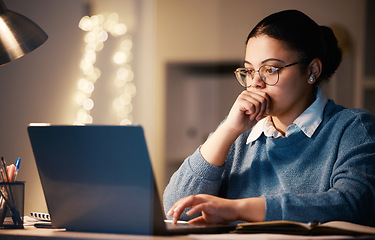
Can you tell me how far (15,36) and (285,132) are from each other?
31.0 inches

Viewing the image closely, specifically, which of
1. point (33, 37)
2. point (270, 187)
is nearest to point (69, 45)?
point (33, 37)

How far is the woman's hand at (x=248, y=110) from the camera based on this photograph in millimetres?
1322

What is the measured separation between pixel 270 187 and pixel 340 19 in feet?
8.44

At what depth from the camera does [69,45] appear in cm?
279

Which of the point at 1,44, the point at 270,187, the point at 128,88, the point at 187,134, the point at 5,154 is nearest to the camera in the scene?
A: the point at 1,44

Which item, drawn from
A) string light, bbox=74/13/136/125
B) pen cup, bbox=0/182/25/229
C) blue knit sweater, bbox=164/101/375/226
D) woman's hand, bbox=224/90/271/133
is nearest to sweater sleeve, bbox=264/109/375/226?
blue knit sweater, bbox=164/101/375/226

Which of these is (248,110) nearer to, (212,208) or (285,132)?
(285,132)

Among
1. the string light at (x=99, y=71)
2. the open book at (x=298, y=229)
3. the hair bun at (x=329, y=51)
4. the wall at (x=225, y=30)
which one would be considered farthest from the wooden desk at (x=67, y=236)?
the wall at (x=225, y=30)

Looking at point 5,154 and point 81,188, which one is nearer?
point 81,188

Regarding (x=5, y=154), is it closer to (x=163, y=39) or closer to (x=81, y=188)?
(x=81, y=188)

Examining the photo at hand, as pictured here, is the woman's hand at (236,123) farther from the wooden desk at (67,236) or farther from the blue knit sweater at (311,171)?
the wooden desk at (67,236)

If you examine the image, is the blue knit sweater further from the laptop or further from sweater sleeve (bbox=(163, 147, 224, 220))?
the laptop

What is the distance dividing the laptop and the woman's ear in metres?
0.62

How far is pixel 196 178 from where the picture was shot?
4.41 feet
